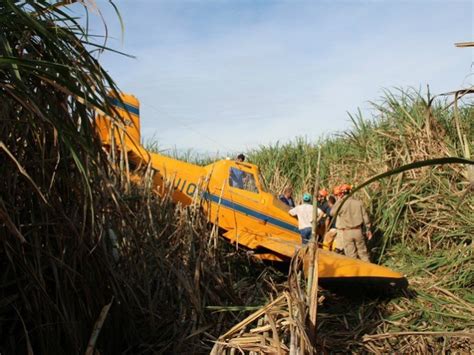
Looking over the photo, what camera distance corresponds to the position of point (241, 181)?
10.6 meters

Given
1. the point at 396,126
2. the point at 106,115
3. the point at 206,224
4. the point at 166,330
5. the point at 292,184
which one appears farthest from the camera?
the point at 292,184

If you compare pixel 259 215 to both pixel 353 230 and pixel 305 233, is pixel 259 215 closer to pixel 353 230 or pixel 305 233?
pixel 305 233

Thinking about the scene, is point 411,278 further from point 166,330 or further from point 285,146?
point 285,146

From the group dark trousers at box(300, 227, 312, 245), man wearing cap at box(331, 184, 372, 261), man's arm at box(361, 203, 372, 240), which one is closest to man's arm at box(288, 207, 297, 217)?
dark trousers at box(300, 227, 312, 245)

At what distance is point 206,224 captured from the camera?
536 centimetres

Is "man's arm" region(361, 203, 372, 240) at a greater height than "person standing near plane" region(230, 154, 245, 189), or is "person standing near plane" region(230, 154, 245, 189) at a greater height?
"person standing near plane" region(230, 154, 245, 189)

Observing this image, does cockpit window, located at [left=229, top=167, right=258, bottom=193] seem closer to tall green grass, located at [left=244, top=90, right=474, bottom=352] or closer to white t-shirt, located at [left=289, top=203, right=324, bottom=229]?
white t-shirt, located at [left=289, top=203, right=324, bottom=229]

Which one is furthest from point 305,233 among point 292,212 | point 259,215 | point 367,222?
point 367,222

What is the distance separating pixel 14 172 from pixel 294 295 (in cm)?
168

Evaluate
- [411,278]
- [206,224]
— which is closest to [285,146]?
[411,278]

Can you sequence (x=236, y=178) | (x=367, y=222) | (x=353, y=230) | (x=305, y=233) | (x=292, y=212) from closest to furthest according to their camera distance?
(x=353, y=230)
(x=367, y=222)
(x=305, y=233)
(x=292, y=212)
(x=236, y=178)

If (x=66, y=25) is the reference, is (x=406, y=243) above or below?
below

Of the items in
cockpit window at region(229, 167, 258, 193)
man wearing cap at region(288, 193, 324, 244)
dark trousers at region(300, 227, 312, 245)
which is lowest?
dark trousers at region(300, 227, 312, 245)

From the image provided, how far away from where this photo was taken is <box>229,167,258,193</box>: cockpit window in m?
10.6
